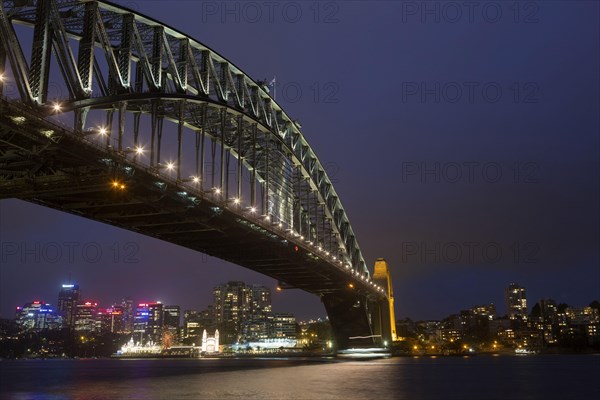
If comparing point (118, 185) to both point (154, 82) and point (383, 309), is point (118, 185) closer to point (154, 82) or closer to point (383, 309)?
point (154, 82)

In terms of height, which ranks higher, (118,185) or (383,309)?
(118,185)

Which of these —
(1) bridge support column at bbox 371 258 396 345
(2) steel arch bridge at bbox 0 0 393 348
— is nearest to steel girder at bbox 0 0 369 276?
(2) steel arch bridge at bbox 0 0 393 348

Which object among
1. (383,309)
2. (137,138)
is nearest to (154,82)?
(137,138)

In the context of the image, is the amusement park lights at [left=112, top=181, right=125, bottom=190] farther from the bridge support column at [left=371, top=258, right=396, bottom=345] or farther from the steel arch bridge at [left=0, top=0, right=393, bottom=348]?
the bridge support column at [left=371, top=258, right=396, bottom=345]

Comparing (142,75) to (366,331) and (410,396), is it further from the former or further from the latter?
(366,331)

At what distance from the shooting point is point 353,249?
106188 mm

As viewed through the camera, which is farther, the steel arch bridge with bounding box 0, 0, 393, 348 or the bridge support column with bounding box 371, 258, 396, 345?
the bridge support column with bounding box 371, 258, 396, 345

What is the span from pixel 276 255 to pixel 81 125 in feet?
120

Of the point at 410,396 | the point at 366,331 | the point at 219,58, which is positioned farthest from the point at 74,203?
the point at 366,331

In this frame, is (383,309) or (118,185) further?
(383,309)

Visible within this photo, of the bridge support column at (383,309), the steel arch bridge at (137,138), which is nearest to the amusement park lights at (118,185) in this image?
the steel arch bridge at (137,138)

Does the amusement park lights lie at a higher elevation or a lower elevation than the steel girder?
lower

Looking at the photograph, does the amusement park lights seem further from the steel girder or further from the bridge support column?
the bridge support column

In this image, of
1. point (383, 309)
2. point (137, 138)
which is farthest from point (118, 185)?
point (383, 309)
